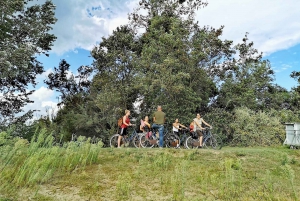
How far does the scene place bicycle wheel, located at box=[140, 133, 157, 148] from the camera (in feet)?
46.4

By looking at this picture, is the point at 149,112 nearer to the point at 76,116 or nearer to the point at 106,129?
the point at 106,129

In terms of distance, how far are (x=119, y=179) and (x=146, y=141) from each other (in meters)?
8.67

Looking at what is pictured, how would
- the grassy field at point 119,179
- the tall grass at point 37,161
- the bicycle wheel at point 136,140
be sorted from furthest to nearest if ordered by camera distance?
the bicycle wheel at point 136,140, the tall grass at point 37,161, the grassy field at point 119,179

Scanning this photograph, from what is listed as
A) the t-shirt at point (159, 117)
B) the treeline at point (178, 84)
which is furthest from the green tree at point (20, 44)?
the t-shirt at point (159, 117)

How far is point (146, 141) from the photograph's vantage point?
1448 centimetres

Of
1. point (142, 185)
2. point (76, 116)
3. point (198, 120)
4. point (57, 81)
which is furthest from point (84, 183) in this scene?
point (57, 81)

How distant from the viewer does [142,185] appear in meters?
5.88

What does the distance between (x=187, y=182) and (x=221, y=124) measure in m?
16.0

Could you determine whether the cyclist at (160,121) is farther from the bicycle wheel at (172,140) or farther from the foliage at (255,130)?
the foliage at (255,130)

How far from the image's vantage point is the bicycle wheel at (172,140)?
14613 mm

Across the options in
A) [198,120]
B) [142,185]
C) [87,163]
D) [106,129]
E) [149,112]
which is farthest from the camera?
[106,129]

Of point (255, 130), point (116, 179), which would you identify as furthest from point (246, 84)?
point (116, 179)

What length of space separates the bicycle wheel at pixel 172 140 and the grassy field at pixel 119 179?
268 inches

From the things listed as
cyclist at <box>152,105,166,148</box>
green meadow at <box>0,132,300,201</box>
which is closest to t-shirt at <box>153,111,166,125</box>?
cyclist at <box>152,105,166,148</box>
